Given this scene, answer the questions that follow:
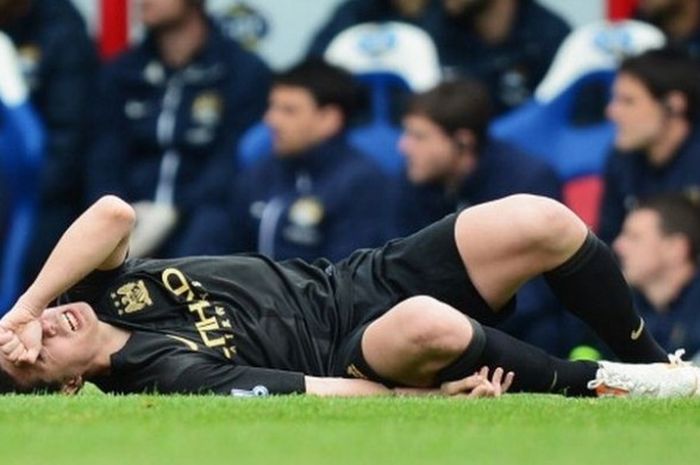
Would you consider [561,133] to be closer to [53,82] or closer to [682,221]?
[682,221]

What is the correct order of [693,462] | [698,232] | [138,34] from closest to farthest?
[693,462] < [698,232] < [138,34]

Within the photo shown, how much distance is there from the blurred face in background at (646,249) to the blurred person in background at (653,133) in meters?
0.32

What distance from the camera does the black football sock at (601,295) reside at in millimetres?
8992

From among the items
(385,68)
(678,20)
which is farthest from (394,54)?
(678,20)

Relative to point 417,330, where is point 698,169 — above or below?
below

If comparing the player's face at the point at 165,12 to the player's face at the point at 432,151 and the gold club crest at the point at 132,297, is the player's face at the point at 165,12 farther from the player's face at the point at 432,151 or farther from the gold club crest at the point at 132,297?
the gold club crest at the point at 132,297

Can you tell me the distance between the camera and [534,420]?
805 centimetres

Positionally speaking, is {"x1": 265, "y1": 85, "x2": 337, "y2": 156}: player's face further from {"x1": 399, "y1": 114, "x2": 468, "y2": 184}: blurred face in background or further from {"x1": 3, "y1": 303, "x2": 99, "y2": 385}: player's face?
{"x1": 3, "y1": 303, "x2": 99, "y2": 385}: player's face

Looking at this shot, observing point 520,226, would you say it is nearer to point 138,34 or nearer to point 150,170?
point 150,170

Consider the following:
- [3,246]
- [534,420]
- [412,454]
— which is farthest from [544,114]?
[412,454]

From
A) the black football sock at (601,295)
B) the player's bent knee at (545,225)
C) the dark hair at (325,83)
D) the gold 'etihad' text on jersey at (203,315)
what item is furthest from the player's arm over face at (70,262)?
the dark hair at (325,83)

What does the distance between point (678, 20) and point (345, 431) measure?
20.3ft

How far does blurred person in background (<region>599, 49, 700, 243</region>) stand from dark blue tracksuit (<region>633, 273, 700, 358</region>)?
66cm

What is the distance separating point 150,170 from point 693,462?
269 inches
